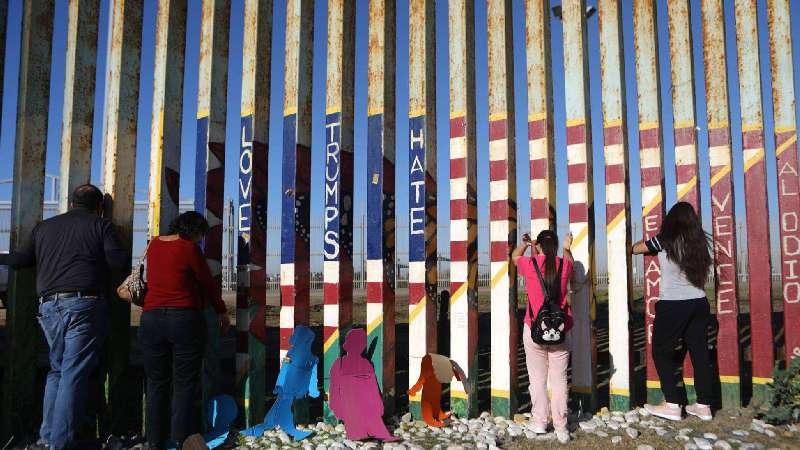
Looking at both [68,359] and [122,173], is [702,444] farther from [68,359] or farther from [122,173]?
[122,173]

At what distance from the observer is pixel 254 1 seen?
5137 millimetres

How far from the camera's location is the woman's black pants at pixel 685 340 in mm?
4492

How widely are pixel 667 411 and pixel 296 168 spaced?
321 cm

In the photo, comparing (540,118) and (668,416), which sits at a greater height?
(540,118)

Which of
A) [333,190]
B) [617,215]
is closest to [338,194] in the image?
[333,190]

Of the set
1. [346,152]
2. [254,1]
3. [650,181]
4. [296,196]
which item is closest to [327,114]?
[346,152]

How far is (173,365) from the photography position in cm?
400

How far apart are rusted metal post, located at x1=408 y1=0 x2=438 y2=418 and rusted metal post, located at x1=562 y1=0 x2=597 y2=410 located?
1.06 meters

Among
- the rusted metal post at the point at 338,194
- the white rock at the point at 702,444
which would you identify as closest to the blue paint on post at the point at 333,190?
the rusted metal post at the point at 338,194

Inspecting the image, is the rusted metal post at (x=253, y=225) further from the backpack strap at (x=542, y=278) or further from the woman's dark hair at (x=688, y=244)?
the woman's dark hair at (x=688, y=244)

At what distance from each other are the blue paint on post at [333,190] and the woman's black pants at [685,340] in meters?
2.43

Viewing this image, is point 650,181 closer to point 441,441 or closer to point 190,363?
point 441,441

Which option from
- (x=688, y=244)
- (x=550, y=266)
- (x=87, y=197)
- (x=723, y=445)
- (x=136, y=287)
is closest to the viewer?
(x=723, y=445)

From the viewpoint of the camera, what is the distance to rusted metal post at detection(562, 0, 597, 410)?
191 inches
